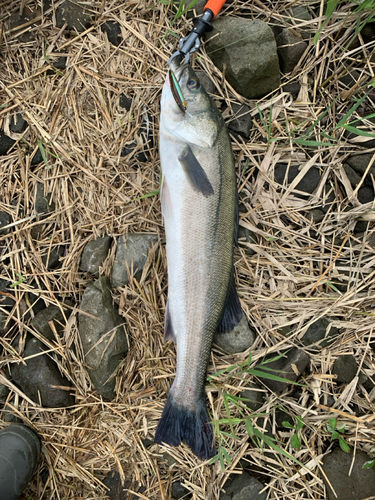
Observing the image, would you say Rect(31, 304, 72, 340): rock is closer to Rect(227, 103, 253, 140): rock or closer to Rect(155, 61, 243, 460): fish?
Rect(155, 61, 243, 460): fish

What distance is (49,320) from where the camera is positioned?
3094 mm

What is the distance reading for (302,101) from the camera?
3.17 meters

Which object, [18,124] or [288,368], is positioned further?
[18,124]

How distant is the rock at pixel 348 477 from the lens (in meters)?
2.84

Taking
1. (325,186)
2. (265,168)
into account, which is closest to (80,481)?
(265,168)

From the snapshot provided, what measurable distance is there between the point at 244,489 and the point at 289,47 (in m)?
4.00

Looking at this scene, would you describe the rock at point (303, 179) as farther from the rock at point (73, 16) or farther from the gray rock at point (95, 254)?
the rock at point (73, 16)

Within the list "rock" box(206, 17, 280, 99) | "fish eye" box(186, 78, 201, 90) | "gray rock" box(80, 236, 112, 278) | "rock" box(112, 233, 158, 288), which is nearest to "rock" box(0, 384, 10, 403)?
"gray rock" box(80, 236, 112, 278)

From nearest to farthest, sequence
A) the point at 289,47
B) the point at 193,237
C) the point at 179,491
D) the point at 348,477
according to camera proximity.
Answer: the point at 193,237, the point at 348,477, the point at 179,491, the point at 289,47

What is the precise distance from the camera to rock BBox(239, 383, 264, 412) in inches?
119

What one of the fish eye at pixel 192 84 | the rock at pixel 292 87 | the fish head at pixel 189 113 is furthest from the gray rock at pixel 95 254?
the rock at pixel 292 87

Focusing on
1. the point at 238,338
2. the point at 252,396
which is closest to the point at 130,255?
the point at 238,338

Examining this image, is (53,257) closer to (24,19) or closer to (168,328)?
(168,328)

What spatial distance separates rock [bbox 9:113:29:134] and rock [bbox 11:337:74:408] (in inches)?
79.4
